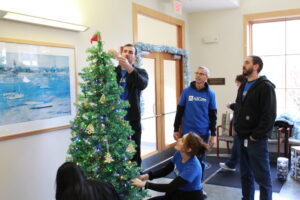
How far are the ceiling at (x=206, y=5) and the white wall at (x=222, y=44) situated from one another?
161 mm

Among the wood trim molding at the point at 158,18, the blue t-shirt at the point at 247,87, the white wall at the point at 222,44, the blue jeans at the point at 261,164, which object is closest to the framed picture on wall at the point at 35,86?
the wood trim molding at the point at 158,18

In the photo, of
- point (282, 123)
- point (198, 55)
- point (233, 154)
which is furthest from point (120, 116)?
point (198, 55)

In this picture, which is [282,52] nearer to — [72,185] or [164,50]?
[164,50]

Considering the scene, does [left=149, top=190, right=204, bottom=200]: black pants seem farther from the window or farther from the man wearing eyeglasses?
the window

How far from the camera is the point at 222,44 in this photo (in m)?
5.85

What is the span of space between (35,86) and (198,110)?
1.64m

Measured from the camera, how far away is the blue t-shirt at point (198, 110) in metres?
3.23

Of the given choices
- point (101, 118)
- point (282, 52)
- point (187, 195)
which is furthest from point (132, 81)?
point (282, 52)

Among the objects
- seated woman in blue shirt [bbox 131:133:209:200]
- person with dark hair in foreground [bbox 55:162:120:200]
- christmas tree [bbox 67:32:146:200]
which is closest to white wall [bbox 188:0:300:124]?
seated woman in blue shirt [bbox 131:133:209:200]

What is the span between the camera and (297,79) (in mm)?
5457

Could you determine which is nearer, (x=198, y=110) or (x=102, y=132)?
(x=102, y=132)

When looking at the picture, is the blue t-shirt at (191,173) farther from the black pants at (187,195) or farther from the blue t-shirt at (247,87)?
the blue t-shirt at (247,87)

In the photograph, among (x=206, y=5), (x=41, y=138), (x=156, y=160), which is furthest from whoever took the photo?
(x=206, y=5)

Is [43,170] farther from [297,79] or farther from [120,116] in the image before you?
[297,79]
